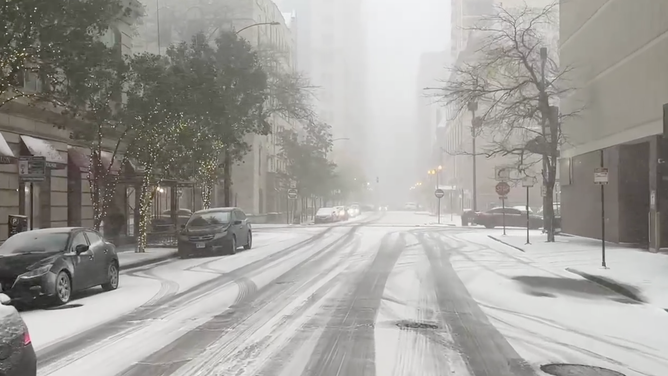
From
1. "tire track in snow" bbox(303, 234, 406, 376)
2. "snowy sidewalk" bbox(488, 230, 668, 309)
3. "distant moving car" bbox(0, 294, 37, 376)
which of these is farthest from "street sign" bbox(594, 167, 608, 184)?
"distant moving car" bbox(0, 294, 37, 376)

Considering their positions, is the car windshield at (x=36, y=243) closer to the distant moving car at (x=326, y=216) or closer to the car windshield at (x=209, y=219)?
the car windshield at (x=209, y=219)

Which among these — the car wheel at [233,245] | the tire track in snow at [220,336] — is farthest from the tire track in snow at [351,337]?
the car wheel at [233,245]

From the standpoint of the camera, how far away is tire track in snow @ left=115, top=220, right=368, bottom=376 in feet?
23.1

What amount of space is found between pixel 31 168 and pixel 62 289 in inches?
212

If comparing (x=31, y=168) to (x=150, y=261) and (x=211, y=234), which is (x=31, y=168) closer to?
(x=150, y=261)

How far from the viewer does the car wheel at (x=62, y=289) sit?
1180cm

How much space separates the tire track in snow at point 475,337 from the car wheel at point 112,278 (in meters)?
7.12

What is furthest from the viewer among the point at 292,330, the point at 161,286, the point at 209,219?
the point at 209,219

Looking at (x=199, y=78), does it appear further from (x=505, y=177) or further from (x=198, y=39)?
(x=505, y=177)

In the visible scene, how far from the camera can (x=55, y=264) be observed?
11977 mm

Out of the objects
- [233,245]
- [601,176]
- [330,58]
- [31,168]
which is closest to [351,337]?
[601,176]

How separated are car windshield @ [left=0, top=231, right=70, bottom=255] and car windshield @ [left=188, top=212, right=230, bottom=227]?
10.2 metres

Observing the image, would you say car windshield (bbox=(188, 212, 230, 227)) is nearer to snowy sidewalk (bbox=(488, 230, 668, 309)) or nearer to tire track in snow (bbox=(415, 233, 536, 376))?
snowy sidewalk (bbox=(488, 230, 668, 309))

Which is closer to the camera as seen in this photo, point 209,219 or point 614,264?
point 614,264
